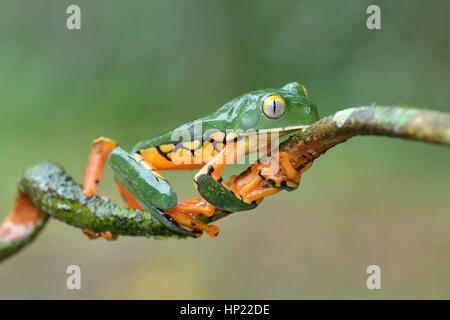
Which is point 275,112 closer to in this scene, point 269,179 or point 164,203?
point 269,179

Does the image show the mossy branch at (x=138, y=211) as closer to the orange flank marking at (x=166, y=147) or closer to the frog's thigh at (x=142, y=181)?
the frog's thigh at (x=142, y=181)

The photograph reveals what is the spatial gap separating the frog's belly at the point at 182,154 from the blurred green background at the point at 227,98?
2.96 meters

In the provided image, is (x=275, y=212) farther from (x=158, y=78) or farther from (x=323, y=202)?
(x=158, y=78)

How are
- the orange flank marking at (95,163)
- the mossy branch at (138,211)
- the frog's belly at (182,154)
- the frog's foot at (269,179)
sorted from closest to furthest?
1. the mossy branch at (138,211)
2. the frog's foot at (269,179)
3. the frog's belly at (182,154)
4. the orange flank marking at (95,163)

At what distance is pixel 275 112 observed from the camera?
2.15 m

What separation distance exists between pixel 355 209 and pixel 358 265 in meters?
0.87

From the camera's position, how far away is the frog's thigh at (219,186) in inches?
85.3

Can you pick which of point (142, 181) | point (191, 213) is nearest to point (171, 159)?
point (142, 181)

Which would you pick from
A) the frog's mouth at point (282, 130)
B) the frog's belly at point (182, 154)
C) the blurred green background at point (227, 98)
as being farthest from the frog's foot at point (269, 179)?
the blurred green background at point (227, 98)

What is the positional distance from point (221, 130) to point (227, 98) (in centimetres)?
524

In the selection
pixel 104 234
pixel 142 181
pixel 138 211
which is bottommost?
pixel 104 234

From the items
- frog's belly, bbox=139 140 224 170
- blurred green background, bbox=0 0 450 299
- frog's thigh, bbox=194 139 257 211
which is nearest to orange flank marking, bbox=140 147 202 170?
frog's belly, bbox=139 140 224 170

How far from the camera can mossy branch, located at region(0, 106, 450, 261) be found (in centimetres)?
134

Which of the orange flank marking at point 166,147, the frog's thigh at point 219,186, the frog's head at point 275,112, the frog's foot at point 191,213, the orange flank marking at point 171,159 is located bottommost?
the frog's foot at point 191,213
